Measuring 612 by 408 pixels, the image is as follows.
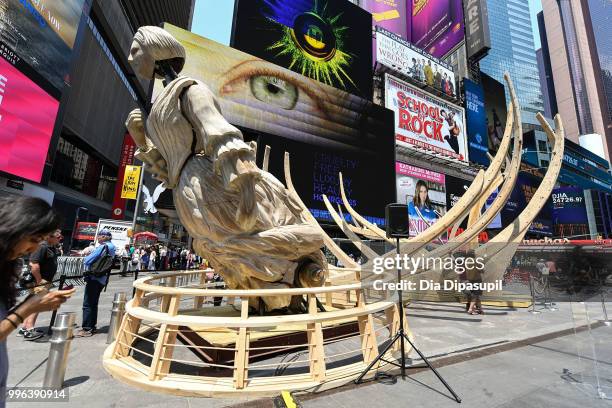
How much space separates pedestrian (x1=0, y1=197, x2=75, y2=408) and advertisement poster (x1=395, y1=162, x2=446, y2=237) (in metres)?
27.6

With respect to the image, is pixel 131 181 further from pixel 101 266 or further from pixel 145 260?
pixel 101 266

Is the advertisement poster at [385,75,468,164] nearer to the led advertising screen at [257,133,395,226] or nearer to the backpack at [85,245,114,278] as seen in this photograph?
the led advertising screen at [257,133,395,226]

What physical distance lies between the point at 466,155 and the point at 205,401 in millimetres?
36392

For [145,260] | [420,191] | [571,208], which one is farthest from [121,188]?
[571,208]

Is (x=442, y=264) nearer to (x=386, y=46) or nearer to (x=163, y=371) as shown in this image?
(x=163, y=371)

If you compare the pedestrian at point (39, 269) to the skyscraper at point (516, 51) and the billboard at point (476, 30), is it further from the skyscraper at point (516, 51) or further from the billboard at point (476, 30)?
the skyscraper at point (516, 51)

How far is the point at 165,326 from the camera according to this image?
10.0 feet

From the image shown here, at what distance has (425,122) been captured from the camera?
31.5 m

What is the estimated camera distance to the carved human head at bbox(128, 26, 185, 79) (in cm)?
438

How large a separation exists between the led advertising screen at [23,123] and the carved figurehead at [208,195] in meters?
13.9

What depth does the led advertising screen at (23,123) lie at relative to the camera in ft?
44.0

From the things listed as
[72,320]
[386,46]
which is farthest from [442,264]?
[386,46]

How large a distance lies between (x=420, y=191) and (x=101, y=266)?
91.2ft

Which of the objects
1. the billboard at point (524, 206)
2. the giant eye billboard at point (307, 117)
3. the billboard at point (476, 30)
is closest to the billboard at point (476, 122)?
the billboard at point (476, 30)
